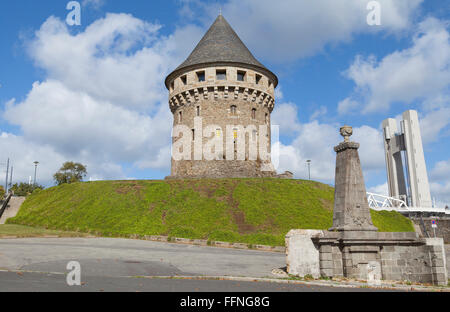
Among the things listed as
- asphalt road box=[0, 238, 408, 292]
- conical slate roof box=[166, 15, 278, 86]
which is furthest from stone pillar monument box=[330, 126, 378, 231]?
conical slate roof box=[166, 15, 278, 86]

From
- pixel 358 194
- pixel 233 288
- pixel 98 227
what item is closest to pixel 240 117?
pixel 98 227

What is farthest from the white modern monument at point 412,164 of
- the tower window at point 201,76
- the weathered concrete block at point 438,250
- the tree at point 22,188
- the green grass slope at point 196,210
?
the tree at point 22,188

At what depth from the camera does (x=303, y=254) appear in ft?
37.5

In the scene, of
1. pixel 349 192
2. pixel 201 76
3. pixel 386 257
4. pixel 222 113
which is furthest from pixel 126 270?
pixel 201 76

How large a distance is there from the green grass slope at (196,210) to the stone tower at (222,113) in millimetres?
6506

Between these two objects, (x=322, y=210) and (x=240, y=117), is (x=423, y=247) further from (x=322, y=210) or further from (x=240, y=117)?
(x=240, y=117)

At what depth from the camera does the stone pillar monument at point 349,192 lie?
37.8 feet

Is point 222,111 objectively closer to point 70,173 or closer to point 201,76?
point 201,76

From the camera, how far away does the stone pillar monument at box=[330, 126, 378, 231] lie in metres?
11.5

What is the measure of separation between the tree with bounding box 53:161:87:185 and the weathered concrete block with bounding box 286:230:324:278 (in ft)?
194

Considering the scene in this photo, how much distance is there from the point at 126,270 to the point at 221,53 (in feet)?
110

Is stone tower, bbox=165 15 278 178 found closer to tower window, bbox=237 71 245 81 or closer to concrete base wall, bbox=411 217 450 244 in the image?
tower window, bbox=237 71 245 81

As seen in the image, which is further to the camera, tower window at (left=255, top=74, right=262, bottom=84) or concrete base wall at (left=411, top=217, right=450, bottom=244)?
tower window at (left=255, top=74, right=262, bottom=84)

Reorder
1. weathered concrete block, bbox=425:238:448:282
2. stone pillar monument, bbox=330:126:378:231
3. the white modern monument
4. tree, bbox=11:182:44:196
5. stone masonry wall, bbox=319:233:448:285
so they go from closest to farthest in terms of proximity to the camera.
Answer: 1. weathered concrete block, bbox=425:238:448:282
2. stone masonry wall, bbox=319:233:448:285
3. stone pillar monument, bbox=330:126:378:231
4. the white modern monument
5. tree, bbox=11:182:44:196
